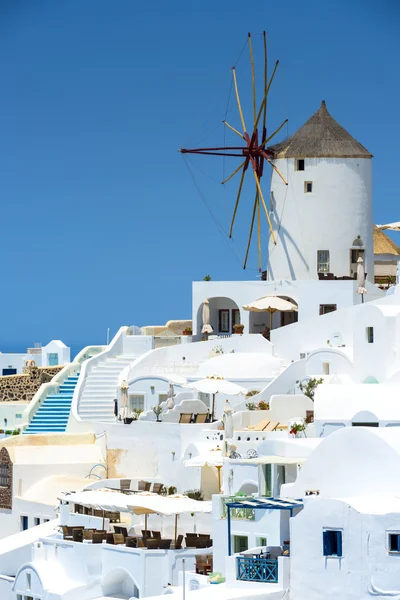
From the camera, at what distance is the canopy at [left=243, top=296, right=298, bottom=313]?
61.8 metres

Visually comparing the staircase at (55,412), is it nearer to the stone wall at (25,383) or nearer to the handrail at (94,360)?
the handrail at (94,360)

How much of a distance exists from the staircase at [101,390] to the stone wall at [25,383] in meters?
3.19

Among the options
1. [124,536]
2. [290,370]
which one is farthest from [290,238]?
[124,536]

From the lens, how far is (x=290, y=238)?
65.0m

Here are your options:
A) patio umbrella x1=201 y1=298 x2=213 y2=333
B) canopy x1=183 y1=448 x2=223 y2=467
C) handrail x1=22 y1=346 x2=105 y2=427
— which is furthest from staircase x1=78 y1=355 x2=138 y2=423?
canopy x1=183 y1=448 x2=223 y2=467

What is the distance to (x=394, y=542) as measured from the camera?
3744cm

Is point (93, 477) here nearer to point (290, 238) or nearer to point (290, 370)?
point (290, 370)

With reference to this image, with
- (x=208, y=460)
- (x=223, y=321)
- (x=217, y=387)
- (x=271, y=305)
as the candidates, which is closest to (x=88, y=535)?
(x=208, y=460)

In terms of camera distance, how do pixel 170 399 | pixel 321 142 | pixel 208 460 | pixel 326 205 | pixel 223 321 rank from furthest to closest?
Result: 1. pixel 223 321
2. pixel 321 142
3. pixel 326 205
4. pixel 170 399
5. pixel 208 460

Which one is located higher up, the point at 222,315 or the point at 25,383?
the point at 222,315

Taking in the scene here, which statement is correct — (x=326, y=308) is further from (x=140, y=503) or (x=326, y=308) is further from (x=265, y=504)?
(x=265, y=504)

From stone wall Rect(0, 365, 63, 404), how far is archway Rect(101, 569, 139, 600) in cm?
2057

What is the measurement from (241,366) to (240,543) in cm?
1513

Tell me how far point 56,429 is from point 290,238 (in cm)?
1107
